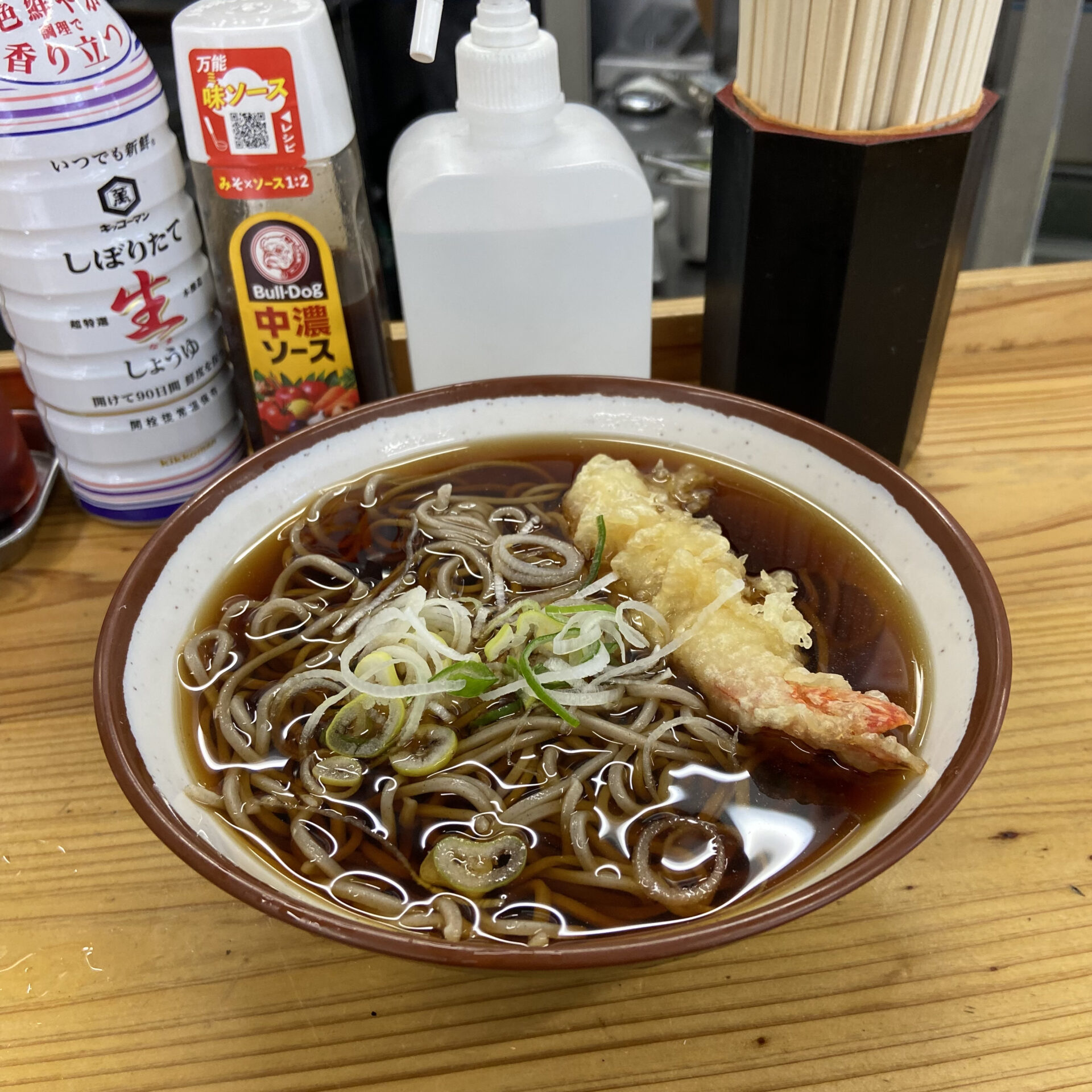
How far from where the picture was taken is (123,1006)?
867 mm

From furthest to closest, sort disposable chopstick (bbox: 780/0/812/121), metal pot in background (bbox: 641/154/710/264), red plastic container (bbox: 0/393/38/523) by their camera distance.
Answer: metal pot in background (bbox: 641/154/710/264) → red plastic container (bbox: 0/393/38/523) → disposable chopstick (bbox: 780/0/812/121)

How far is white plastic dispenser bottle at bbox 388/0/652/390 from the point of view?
1.20 meters

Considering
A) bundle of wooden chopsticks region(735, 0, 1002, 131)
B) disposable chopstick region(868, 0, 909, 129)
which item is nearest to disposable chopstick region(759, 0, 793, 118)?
bundle of wooden chopsticks region(735, 0, 1002, 131)

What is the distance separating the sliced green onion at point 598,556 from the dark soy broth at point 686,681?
13 cm

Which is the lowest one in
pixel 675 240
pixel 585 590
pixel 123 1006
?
pixel 675 240


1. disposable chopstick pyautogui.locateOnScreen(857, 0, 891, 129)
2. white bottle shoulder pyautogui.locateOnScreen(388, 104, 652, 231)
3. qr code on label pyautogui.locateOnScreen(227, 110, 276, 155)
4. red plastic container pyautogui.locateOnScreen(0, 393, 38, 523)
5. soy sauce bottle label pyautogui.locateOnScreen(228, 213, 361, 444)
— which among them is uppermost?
disposable chopstick pyautogui.locateOnScreen(857, 0, 891, 129)

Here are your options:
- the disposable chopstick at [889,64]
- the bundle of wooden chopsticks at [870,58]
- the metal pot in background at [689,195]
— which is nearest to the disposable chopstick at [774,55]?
the bundle of wooden chopsticks at [870,58]

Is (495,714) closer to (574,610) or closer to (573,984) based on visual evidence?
(574,610)

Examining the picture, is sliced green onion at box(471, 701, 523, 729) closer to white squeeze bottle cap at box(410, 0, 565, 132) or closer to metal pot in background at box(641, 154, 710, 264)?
white squeeze bottle cap at box(410, 0, 565, 132)

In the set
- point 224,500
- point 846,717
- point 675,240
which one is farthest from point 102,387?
point 675,240

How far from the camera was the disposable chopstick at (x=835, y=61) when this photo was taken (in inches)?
41.3

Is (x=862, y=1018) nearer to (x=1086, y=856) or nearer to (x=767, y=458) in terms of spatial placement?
(x=1086, y=856)

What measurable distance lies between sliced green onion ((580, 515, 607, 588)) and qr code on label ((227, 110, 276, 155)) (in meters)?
0.59

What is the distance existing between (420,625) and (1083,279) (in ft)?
4.17
